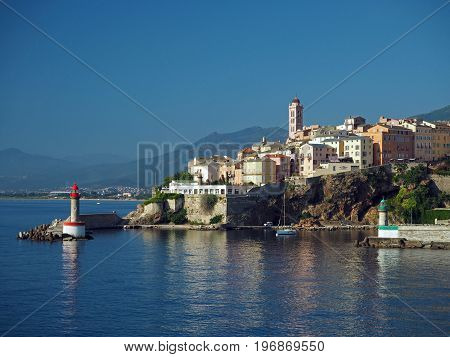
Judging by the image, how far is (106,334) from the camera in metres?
20.2

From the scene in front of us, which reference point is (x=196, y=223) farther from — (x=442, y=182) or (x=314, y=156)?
(x=442, y=182)

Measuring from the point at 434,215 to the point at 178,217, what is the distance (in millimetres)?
19242

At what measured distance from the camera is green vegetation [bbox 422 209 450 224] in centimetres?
4997

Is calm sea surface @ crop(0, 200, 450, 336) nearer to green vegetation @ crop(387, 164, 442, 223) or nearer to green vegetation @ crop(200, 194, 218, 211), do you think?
green vegetation @ crop(387, 164, 442, 223)

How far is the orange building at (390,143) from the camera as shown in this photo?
63000mm

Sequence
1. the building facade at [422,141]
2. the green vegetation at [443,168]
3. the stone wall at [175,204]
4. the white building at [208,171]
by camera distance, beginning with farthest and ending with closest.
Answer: the white building at [208,171] < the building facade at [422,141] < the stone wall at [175,204] < the green vegetation at [443,168]

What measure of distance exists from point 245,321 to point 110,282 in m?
8.21

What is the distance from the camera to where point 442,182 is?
5831 cm

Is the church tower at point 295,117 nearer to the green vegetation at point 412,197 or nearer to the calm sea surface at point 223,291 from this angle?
the green vegetation at point 412,197

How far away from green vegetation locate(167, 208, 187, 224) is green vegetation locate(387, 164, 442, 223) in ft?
50.2

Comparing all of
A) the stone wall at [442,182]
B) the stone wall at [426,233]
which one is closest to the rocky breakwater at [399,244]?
the stone wall at [426,233]

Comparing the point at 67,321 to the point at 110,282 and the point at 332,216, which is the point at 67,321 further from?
the point at 332,216

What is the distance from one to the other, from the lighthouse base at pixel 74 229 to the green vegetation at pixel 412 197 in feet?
71.8

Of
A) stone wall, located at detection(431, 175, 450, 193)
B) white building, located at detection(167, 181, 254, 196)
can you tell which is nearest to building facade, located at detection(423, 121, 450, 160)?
stone wall, located at detection(431, 175, 450, 193)
